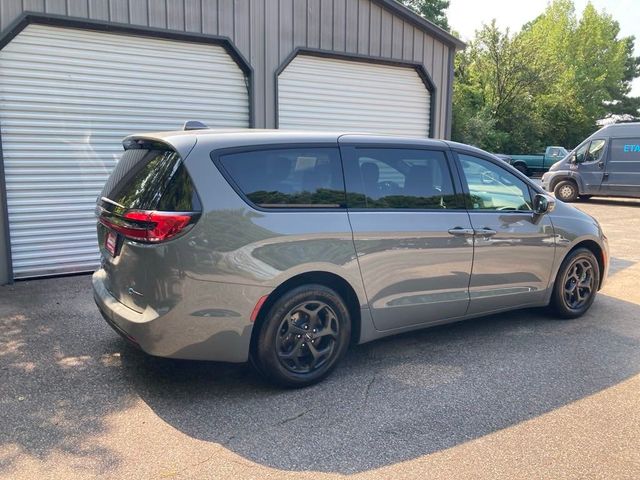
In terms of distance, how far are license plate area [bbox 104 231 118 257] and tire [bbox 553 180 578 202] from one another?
1565cm

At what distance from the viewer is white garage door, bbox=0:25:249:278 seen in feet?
21.2

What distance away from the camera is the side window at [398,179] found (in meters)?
4.05

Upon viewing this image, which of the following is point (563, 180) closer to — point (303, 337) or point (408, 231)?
point (408, 231)

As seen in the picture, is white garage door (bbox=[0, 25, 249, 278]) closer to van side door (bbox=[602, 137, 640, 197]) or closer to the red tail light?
the red tail light

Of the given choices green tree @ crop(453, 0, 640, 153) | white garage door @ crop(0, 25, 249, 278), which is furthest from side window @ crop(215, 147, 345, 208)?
green tree @ crop(453, 0, 640, 153)

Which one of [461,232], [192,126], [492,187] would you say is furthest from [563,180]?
[192,126]

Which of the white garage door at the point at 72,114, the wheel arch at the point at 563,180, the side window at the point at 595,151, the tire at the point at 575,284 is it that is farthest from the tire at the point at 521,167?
the tire at the point at 575,284

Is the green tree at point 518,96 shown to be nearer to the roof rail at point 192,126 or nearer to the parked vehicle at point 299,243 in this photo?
the parked vehicle at point 299,243

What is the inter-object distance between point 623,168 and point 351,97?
1026cm

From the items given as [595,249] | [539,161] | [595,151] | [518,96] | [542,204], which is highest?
[518,96]

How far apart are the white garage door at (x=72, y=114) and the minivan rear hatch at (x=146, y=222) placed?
3.31 meters

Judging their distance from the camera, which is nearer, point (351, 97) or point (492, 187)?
point (492, 187)

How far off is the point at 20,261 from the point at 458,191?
5.18 meters

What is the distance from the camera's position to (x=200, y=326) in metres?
3.44
